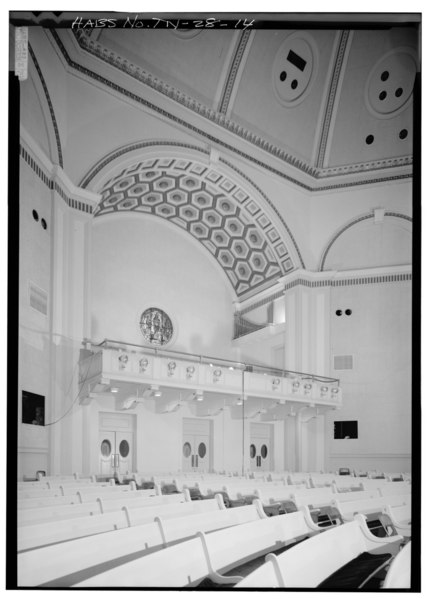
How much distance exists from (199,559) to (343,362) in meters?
10.6

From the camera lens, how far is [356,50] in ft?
38.1

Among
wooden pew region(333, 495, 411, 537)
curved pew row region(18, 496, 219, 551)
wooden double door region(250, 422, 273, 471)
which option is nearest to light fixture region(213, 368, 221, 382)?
wooden double door region(250, 422, 273, 471)

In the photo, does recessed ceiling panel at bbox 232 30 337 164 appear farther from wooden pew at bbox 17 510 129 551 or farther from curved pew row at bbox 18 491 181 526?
wooden pew at bbox 17 510 129 551

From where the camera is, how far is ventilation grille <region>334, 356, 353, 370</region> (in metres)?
15.1

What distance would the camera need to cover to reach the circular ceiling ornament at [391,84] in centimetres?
922

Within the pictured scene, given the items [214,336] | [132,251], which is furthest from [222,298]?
[132,251]

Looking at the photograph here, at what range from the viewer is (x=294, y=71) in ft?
47.6

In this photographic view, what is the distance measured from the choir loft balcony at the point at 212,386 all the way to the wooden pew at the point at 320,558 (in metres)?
8.48

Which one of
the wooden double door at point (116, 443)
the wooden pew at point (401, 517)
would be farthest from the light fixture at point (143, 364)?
the wooden pew at point (401, 517)

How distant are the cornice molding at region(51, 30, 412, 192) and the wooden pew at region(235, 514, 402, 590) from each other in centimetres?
621

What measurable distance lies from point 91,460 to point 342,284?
727 centimetres

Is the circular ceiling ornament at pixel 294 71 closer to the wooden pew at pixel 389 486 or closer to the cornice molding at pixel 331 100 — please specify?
the cornice molding at pixel 331 100

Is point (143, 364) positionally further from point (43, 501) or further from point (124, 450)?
point (43, 501)

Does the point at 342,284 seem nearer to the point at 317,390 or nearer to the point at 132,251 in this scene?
the point at 317,390
